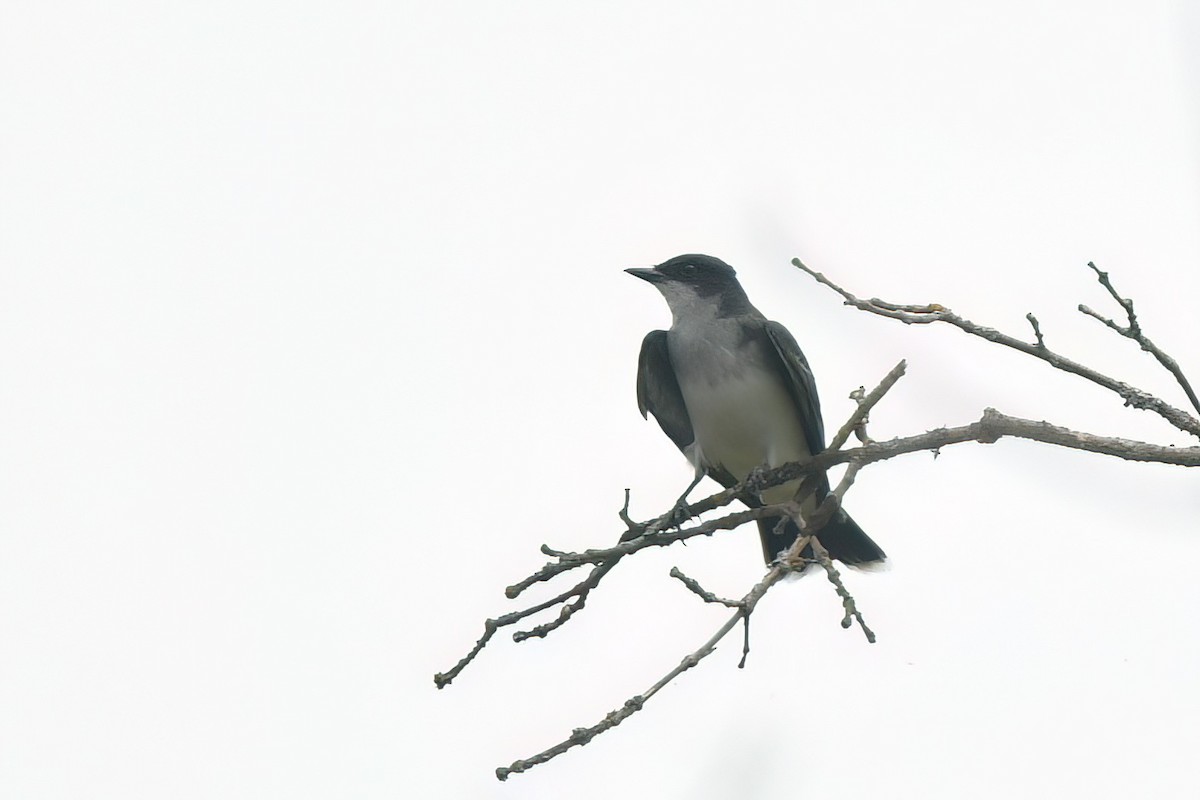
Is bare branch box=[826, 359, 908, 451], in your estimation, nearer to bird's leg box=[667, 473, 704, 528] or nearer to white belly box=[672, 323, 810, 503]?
bird's leg box=[667, 473, 704, 528]

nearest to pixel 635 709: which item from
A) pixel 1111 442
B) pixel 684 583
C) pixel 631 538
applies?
pixel 684 583

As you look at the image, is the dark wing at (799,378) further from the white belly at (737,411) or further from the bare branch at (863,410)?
the bare branch at (863,410)

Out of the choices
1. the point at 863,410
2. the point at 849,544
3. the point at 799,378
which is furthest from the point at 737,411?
the point at 863,410

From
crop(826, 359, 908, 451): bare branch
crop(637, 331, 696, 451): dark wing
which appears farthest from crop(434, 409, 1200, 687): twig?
crop(637, 331, 696, 451): dark wing

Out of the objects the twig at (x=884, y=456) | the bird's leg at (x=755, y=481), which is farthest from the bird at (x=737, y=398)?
the twig at (x=884, y=456)

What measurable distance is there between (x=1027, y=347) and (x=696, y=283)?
445 cm

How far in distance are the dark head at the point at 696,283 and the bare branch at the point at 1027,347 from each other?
12.7ft

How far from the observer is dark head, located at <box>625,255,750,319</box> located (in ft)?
29.3

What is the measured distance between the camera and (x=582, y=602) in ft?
17.6

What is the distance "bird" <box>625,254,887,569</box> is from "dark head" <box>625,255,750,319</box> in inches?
0.5

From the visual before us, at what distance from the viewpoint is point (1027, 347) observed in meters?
4.75

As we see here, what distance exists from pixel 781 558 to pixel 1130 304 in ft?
4.94

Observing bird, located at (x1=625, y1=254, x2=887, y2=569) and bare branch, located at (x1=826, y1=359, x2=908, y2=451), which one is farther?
bird, located at (x1=625, y1=254, x2=887, y2=569)

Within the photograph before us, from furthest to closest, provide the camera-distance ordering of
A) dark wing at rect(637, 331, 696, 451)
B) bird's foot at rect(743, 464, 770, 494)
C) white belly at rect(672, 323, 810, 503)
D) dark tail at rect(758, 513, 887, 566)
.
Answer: dark wing at rect(637, 331, 696, 451)
dark tail at rect(758, 513, 887, 566)
white belly at rect(672, 323, 810, 503)
bird's foot at rect(743, 464, 770, 494)
